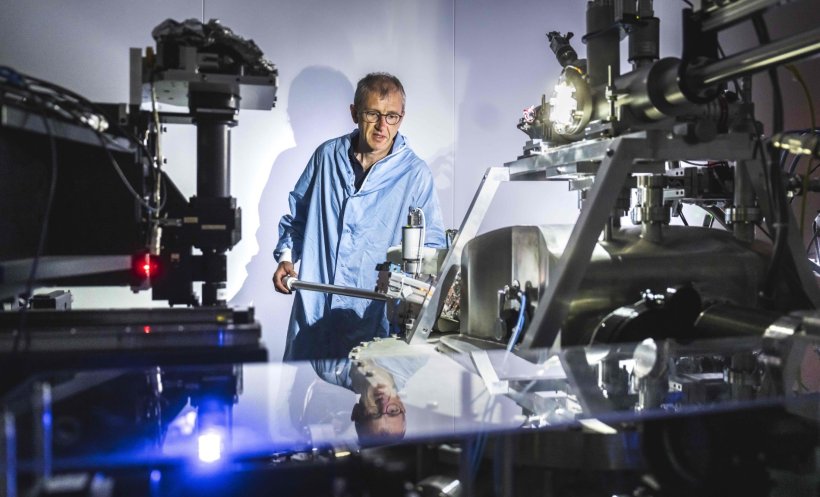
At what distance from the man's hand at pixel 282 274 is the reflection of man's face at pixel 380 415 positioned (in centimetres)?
159

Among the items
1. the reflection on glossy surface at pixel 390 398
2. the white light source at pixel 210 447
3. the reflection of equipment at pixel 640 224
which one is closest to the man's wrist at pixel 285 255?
the reflection of equipment at pixel 640 224

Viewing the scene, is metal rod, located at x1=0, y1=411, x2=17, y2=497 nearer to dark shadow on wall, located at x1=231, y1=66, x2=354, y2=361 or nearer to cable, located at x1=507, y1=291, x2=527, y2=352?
cable, located at x1=507, y1=291, x2=527, y2=352

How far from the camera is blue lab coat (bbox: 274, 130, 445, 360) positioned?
2.77 m

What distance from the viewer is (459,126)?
10.8 ft

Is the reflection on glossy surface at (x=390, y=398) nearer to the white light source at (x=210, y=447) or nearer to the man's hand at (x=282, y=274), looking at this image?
the white light source at (x=210, y=447)

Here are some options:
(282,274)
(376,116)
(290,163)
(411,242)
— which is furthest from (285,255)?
(411,242)

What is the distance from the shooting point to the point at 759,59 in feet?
3.48

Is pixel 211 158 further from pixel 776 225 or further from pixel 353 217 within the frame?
pixel 353 217

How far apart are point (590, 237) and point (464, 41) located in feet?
7.55

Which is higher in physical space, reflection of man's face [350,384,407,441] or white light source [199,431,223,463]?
white light source [199,431,223,463]

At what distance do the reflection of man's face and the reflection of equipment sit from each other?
1.12 feet

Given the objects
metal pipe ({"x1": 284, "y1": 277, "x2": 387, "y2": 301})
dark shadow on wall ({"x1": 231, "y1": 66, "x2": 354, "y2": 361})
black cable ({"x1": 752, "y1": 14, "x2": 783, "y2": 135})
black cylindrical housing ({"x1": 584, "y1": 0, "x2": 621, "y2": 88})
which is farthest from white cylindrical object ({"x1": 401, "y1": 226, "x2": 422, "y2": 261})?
dark shadow on wall ({"x1": 231, "y1": 66, "x2": 354, "y2": 361})

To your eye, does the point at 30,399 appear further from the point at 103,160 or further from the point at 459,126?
the point at 459,126

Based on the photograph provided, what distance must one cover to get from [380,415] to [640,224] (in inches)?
33.7
